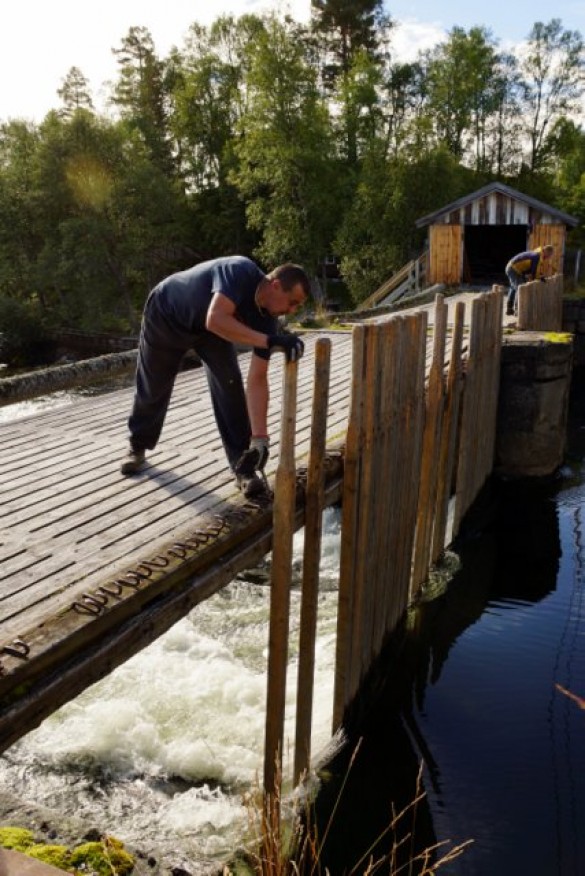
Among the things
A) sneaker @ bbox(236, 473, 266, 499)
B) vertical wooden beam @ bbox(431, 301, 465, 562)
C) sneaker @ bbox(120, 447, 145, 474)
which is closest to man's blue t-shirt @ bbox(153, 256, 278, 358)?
sneaker @ bbox(236, 473, 266, 499)

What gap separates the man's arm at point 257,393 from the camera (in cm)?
555

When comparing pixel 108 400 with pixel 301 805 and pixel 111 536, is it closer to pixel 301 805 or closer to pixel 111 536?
pixel 111 536

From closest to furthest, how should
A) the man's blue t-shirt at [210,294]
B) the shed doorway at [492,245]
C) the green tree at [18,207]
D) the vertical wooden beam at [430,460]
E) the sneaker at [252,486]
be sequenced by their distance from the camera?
the man's blue t-shirt at [210,294] < the sneaker at [252,486] < the vertical wooden beam at [430,460] < the shed doorway at [492,245] < the green tree at [18,207]

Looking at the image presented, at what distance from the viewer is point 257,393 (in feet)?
18.5

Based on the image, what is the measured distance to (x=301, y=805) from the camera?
5.80m

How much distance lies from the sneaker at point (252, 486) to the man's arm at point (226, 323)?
1.10 meters

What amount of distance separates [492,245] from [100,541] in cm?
3372

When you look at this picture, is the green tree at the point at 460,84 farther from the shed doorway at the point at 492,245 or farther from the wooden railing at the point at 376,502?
the wooden railing at the point at 376,502

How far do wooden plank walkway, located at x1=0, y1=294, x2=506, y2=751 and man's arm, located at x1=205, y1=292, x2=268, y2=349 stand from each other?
4.03ft

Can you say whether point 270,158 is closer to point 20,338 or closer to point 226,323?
point 20,338

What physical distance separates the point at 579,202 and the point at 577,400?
21100 mm

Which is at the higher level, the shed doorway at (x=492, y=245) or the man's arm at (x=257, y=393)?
the shed doorway at (x=492, y=245)

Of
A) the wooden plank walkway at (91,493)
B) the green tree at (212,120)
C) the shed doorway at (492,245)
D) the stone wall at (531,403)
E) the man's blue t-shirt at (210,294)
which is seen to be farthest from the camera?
the green tree at (212,120)

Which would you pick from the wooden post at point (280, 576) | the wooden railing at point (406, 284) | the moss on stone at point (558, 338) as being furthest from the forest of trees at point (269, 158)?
the wooden post at point (280, 576)
